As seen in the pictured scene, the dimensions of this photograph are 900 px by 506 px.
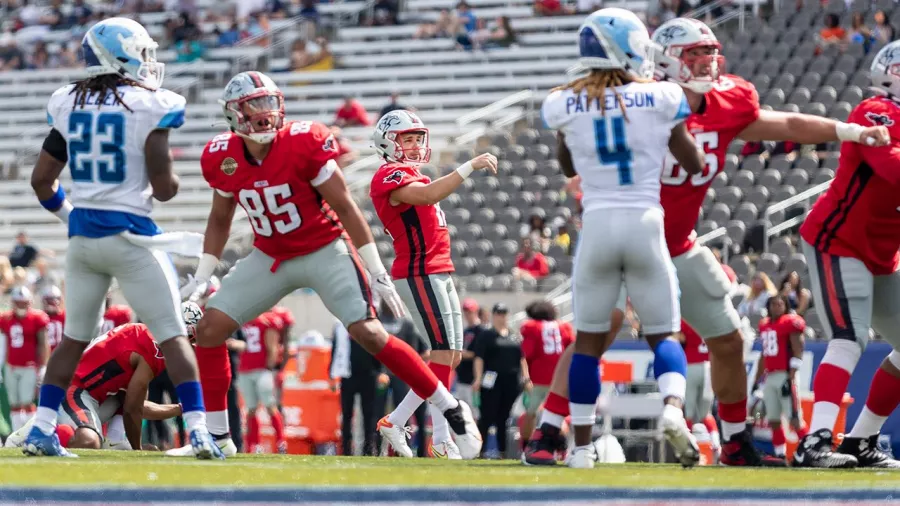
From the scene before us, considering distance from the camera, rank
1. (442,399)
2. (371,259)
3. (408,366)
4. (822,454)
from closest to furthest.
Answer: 1. (822,454)
2. (371,259)
3. (408,366)
4. (442,399)

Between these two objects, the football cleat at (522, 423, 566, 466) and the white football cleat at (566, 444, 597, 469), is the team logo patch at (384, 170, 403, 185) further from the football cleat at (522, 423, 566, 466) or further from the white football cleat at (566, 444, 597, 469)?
the white football cleat at (566, 444, 597, 469)

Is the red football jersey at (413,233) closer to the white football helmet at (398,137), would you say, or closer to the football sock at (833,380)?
the white football helmet at (398,137)

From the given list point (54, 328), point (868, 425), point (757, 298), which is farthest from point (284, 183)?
point (54, 328)

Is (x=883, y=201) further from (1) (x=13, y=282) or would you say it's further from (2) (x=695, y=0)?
(2) (x=695, y=0)

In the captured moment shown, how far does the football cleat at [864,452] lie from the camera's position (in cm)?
675

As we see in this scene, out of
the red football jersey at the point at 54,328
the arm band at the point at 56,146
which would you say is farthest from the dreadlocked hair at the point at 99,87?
the red football jersey at the point at 54,328

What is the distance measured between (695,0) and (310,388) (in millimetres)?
9557

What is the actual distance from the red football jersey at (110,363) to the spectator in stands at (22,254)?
12357 millimetres

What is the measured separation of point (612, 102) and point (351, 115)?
53.3 ft

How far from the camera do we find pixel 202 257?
7.02 metres

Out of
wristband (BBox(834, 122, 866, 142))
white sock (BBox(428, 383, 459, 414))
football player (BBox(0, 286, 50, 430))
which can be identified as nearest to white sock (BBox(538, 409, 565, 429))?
white sock (BBox(428, 383, 459, 414))

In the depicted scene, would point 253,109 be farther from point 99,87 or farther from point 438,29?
point 438,29

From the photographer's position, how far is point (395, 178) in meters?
7.68

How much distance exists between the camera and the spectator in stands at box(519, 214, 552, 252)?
1830 cm
